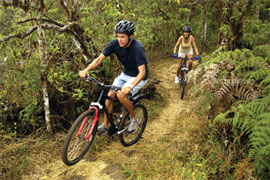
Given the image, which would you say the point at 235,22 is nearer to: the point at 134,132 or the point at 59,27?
the point at 134,132

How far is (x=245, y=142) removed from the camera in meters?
3.51

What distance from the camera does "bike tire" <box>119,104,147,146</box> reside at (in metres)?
4.36

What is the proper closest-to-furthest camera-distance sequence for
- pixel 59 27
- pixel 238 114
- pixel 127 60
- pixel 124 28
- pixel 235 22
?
pixel 238 114
pixel 124 28
pixel 127 60
pixel 59 27
pixel 235 22

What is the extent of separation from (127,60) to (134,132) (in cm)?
189

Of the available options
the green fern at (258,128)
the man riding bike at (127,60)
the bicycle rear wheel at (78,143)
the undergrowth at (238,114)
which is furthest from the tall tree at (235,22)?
the bicycle rear wheel at (78,143)

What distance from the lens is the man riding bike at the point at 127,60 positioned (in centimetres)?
359

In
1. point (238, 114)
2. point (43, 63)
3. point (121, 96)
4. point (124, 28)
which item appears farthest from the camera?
→ point (43, 63)

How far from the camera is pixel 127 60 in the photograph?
400 cm

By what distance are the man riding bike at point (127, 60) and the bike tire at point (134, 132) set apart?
140mm

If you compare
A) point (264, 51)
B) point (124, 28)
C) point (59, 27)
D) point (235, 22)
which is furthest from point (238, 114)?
point (59, 27)

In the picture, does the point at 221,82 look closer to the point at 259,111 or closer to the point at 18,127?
the point at 259,111

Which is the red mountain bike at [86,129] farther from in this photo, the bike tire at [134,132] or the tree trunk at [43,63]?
the tree trunk at [43,63]

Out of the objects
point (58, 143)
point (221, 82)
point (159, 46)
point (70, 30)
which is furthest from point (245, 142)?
point (159, 46)

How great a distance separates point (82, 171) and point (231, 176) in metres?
2.54
